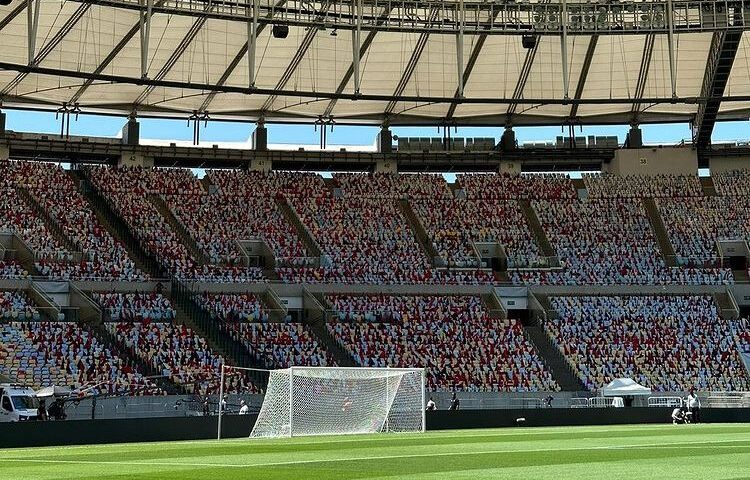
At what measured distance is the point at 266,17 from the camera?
4625cm

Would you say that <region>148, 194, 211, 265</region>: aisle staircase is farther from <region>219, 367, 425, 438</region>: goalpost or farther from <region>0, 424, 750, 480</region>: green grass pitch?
<region>0, 424, 750, 480</region>: green grass pitch

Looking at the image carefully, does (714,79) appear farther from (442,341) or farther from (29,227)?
(29,227)

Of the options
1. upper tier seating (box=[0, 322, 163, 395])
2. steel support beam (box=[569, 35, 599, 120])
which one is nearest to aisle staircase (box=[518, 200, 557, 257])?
steel support beam (box=[569, 35, 599, 120])

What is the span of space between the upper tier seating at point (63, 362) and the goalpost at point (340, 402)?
9589 millimetres

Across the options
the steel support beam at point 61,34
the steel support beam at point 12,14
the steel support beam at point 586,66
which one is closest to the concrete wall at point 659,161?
the steel support beam at point 586,66

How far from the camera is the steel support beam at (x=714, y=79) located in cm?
5150

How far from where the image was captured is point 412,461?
1758 cm

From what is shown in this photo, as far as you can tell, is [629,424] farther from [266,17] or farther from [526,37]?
[266,17]

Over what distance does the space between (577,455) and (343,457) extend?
401 cm

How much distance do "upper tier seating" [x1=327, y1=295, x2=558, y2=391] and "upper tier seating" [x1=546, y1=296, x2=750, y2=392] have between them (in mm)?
2440

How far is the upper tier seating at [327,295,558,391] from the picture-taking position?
48.6 meters

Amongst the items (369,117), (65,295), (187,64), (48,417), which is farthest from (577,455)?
(369,117)

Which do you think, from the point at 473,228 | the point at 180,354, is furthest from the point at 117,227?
the point at 473,228

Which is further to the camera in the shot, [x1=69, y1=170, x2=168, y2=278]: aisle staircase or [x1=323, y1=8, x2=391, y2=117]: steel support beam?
[x1=323, y1=8, x2=391, y2=117]: steel support beam
